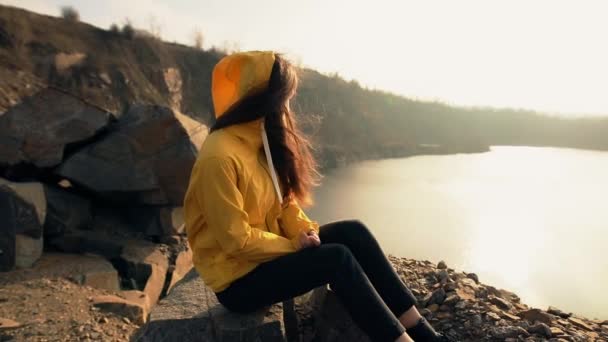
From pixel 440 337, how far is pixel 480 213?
628 cm

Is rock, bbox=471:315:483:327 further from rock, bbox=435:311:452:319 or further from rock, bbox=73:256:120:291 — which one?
rock, bbox=73:256:120:291

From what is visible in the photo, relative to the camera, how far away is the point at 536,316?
181 cm

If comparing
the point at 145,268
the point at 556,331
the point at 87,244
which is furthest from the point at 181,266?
the point at 556,331

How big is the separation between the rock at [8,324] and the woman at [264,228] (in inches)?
62.8

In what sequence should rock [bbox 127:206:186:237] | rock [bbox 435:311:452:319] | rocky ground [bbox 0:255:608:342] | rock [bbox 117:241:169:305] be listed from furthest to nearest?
1. rock [bbox 127:206:186:237]
2. rock [bbox 117:241:169:305]
3. rock [bbox 435:311:452:319]
4. rocky ground [bbox 0:255:608:342]

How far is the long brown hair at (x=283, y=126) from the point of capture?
150 cm

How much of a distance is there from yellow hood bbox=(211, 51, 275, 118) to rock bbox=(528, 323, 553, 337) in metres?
1.38

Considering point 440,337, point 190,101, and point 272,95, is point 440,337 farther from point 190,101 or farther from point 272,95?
point 190,101

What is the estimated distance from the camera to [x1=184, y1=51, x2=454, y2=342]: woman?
1354 mm

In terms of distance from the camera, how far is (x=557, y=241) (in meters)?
5.47

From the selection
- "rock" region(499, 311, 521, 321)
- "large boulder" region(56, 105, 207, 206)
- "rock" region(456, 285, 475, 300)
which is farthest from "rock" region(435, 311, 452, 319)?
"large boulder" region(56, 105, 207, 206)

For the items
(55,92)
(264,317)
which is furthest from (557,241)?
(55,92)

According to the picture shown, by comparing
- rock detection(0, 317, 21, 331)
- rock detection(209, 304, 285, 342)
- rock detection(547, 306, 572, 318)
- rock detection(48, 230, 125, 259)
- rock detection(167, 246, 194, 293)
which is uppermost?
rock detection(547, 306, 572, 318)

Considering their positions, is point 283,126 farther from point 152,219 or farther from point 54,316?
point 152,219
